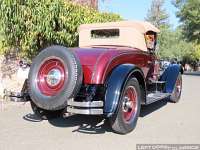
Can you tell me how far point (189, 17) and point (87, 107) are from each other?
34924mm

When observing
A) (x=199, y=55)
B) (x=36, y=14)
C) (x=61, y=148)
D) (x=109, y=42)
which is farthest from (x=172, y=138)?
(x=199, y=55)

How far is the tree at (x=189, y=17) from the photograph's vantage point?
3878 cm

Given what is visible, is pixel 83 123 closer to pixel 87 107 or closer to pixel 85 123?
pixel 85 123

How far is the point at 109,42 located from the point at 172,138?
3.20 metres

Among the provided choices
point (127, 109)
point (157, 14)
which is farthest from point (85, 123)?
point (157, 14)

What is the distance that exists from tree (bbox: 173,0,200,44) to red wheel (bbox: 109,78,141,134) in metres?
32.5

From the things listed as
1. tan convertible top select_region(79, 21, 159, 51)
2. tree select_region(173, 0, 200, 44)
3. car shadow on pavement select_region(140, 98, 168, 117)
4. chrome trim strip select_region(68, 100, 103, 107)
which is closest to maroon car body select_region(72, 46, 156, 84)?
chrome trim strip select_region(68, 100, 103, 107)

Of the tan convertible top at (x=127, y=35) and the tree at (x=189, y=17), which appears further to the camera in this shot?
the tree at (x=189, y=17)

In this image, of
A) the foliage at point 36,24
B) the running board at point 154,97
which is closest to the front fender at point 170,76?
the running board at point 154,97

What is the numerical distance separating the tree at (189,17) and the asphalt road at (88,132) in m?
30.8

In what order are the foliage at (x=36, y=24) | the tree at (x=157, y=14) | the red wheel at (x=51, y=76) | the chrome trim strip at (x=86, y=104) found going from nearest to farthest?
the chrome trim strip at (x=86, y=104) → the red wheel at (x=51, y=76) → the foliage at (x=36, y=24) → the tree at (x=157, y=14)

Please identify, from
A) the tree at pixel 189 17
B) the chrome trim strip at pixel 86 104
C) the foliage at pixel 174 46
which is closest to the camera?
the chrome trim strip at pixel 86 104

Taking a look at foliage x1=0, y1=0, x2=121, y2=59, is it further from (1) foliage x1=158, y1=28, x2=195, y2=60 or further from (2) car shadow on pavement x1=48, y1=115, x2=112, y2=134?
(1) foliage x1=158, y1=28, x2=195, y2=60

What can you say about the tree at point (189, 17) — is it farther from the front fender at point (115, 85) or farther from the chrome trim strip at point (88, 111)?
the chrome trim strip at point (88, 111)
